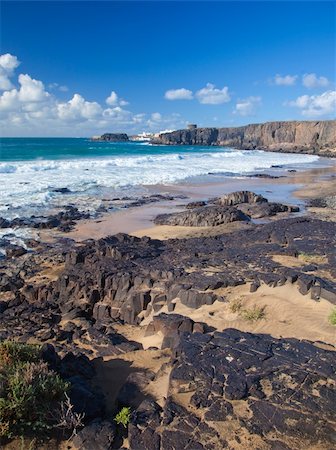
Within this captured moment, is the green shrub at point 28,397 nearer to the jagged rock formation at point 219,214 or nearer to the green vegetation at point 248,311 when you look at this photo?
the green vegetation at point 248,311

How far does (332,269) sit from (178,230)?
823 centimetres

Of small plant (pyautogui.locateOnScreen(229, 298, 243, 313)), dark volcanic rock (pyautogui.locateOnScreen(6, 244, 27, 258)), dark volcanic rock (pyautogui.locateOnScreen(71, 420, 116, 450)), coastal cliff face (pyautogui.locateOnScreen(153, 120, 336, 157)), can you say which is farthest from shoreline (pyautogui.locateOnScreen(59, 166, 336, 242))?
coastal cliff face (pyautogui.locateOnScreen(153, 120, 336, 157))

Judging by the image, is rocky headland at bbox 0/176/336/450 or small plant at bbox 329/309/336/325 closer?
rocky headland at bbox 0/176/336/450

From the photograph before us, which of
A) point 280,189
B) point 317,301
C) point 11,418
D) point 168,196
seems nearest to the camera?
point 11,418

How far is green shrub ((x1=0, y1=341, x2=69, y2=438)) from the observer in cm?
505

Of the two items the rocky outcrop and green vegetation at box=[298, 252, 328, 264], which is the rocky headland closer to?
green vegetation at box=[298, 252, 328, 264]

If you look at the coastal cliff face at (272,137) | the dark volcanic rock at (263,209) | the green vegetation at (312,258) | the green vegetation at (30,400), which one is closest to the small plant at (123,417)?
the green vegetation at (30,400)

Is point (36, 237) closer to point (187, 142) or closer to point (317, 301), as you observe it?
point (317, 301)

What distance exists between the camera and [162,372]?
6.64 metres

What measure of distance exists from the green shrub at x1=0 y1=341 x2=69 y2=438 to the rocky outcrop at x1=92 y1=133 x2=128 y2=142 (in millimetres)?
161830

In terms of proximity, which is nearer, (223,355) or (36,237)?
(223,355)

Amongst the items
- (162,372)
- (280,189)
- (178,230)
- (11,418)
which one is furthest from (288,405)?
(280,189)

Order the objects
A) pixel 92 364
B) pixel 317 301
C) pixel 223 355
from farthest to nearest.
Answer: pixel 317 301
pixel 92 364
pixel 223 355

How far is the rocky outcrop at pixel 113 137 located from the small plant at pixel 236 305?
159126mm
